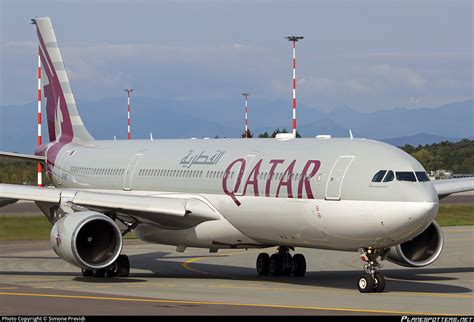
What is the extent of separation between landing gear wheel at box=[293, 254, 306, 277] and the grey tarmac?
0.45 metres

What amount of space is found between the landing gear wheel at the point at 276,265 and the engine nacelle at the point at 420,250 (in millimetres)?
3826

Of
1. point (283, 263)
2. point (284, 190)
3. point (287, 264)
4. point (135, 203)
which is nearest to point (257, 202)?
point (284, 190)

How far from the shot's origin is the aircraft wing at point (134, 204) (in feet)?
108

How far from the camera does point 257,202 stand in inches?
1210

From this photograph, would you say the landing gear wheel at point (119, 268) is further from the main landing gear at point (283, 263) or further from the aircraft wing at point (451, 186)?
the aircraft wing at point (451, 186)

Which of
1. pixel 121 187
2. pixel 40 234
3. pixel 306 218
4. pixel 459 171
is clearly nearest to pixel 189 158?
pixel 121 187

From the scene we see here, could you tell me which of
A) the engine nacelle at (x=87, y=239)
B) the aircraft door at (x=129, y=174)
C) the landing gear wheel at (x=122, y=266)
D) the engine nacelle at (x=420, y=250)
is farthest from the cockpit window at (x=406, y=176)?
the aircraft door at (x=129, y=174)

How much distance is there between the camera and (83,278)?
1321 inches

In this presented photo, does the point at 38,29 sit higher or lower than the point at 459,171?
higher

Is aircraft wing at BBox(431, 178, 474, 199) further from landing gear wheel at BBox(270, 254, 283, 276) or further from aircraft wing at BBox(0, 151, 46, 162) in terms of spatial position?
aircraft wing at BBox(0, 151, 46, 162)

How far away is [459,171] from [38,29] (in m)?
100

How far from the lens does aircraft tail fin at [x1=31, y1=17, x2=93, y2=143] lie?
45.2 meters

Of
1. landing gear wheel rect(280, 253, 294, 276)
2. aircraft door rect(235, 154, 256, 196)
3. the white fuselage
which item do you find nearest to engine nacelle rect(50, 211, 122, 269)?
the white fuselage

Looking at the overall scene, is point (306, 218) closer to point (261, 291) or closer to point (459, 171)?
point (261, 291)
